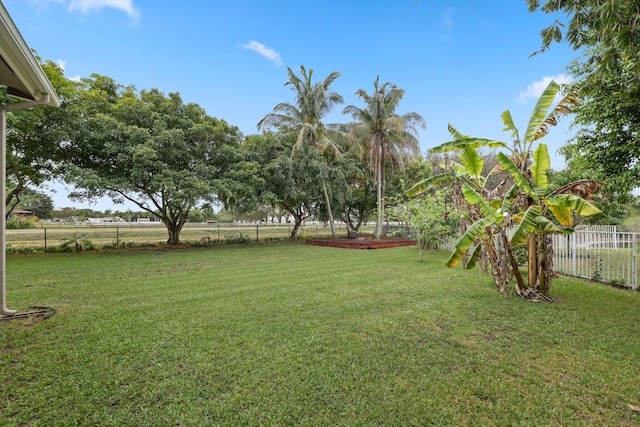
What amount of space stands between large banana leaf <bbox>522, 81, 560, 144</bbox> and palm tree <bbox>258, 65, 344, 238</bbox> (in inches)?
461

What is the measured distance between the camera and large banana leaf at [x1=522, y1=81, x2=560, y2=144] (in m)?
5.30

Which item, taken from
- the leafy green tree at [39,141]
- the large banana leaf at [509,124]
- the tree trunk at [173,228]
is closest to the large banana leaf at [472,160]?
the large banana leaf at [509,124]

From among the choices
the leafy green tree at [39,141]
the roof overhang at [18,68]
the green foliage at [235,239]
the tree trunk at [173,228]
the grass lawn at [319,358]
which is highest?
the leafy green tree at [39,141]

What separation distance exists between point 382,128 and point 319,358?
51.8ft

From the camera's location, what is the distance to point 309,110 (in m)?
16.9

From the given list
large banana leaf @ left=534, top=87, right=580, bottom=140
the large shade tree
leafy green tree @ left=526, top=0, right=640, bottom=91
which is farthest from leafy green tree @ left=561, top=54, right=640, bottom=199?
leafy green tree @ left=526, top=0, right=640, bottom=91

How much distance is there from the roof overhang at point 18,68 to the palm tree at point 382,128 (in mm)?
14348

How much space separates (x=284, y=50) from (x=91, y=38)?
368 inches

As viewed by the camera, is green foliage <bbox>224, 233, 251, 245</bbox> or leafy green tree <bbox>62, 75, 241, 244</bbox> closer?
leafy green tree <bbox>62, 75, 241, 244</bbox>

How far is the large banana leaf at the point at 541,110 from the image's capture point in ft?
17.4

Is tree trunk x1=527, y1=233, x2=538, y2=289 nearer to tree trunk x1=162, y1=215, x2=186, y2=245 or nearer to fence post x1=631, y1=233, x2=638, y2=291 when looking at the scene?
fence post x1=631, y1=233, x2=638, y2=291

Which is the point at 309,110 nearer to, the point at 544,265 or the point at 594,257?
the point at 594,257

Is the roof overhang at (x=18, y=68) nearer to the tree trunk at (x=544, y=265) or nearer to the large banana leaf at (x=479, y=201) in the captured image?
the large banana leaf at (x=479, y=201)

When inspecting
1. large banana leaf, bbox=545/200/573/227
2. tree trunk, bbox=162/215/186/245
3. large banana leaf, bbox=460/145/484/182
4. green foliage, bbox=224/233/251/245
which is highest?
large banana leaf, bbox=460/145/484/182
